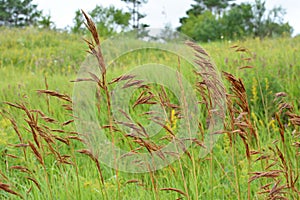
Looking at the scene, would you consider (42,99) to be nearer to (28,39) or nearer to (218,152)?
(218,152)

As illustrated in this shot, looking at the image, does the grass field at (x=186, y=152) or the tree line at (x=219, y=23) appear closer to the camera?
the grass field at (x=186, y=152)

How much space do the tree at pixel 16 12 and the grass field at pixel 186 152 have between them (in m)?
31.9

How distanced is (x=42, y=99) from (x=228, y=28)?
2125 centimetres

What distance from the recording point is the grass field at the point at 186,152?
1087 mm

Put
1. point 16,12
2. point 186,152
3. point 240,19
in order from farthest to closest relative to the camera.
Answer: point 16,12 → point 240,19 → point 186,152

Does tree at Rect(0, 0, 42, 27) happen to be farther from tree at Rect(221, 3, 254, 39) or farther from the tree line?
tree at Rect(221, 3, 254, 39)

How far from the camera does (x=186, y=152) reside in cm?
112

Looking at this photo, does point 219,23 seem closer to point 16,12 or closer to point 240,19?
point 240,19

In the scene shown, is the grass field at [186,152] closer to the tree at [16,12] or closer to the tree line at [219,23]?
the tree line at [219,23]

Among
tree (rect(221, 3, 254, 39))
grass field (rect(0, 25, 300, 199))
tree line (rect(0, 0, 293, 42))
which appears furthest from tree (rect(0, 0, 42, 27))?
grass field (rect(0, 25, 300, 199))

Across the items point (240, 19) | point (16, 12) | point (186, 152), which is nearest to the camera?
point (186, 152)

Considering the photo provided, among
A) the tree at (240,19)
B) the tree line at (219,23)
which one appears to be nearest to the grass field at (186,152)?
the tree line at (219,23)

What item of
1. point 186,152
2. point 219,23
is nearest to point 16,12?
point 219,23

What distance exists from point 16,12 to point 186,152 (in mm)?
39579
